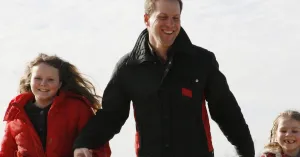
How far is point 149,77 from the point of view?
5676mm

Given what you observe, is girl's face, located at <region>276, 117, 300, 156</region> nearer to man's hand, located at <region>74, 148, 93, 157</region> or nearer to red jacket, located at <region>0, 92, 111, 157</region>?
red jacket, located at <region>0, 92, 111, 157</region>

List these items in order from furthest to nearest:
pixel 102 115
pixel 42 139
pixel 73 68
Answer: pixel 73 68, pixel 42 139, pixel 102 115

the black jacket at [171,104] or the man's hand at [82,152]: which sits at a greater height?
the black jacket at [171,104]

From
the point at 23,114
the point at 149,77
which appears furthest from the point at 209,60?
the point at 23,114

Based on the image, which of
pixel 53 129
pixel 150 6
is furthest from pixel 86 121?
pixel 150 6

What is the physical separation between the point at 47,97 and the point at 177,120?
1565 millimetres


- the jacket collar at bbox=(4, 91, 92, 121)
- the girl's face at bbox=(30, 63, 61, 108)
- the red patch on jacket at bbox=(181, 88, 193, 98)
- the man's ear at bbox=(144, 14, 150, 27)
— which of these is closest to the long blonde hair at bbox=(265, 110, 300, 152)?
the red patch on jacket at bbox=(181, 88, 193, 98)

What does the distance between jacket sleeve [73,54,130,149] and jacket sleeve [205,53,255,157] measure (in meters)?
0.77

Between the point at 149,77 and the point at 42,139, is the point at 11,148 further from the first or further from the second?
the point at 149,77

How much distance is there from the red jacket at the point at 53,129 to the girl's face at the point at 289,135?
6.75ft

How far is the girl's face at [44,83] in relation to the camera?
648cm

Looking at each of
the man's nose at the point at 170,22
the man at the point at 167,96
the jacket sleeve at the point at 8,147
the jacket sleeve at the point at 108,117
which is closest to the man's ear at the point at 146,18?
the man at the point at 167,96

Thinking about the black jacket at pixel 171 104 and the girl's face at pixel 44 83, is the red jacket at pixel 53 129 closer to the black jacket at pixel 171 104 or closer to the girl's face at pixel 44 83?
the girl's face at pixel 44 83

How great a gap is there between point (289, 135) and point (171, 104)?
2082mm
